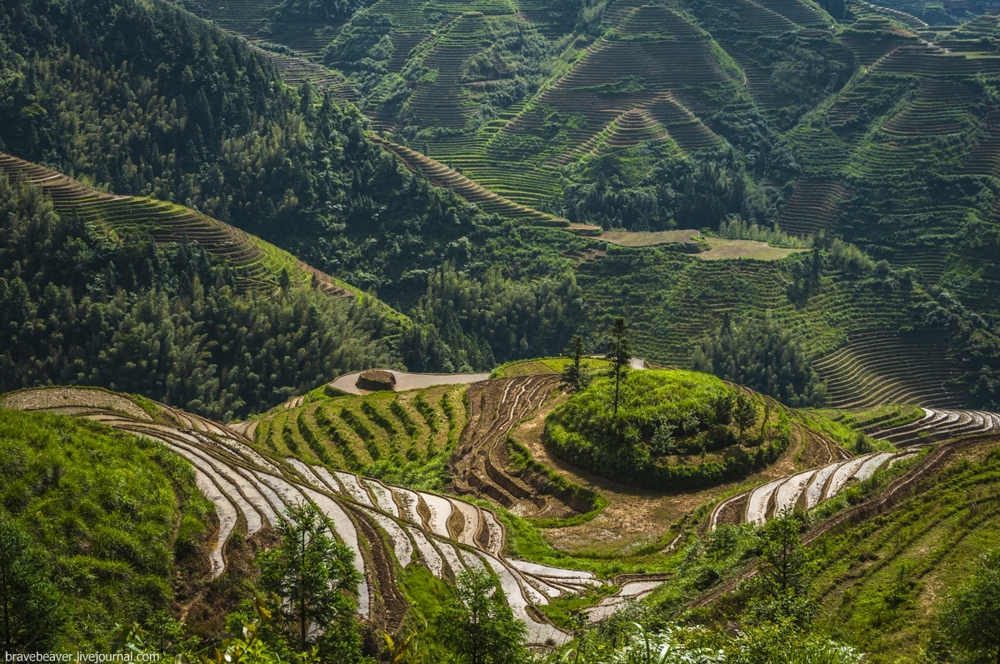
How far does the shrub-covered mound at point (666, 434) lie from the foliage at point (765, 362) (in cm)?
3980

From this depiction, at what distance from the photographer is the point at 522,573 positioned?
37.4 metres

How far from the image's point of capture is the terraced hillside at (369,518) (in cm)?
3141

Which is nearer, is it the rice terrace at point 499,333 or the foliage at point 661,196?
the rice terrace at point 499,333

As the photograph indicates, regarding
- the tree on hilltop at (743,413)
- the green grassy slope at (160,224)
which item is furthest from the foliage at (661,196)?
the tree on hilltop at (743,413)

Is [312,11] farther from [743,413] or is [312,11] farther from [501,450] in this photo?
[743,413]

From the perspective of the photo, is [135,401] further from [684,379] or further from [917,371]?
[917,371]

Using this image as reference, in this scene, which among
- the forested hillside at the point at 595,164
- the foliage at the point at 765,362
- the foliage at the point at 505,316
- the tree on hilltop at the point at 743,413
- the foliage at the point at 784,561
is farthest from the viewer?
the foliage at the point at 505,316

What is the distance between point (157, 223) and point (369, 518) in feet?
217

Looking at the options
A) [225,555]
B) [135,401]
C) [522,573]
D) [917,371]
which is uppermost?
[225,555]

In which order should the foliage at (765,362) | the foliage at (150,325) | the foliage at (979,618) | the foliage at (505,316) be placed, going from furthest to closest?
the foliage at (505,316) → the foliage at (765,362) → the foliage at (150,325) → the foliage at (979,618)

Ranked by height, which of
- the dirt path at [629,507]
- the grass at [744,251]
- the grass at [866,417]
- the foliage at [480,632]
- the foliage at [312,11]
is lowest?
the grass at [866,417]

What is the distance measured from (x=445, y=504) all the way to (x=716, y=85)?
9976 cm

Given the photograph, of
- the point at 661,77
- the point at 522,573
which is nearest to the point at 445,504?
the point at 522,573

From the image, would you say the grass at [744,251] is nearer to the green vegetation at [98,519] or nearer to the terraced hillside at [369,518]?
the terraced hillside at [369,518]
